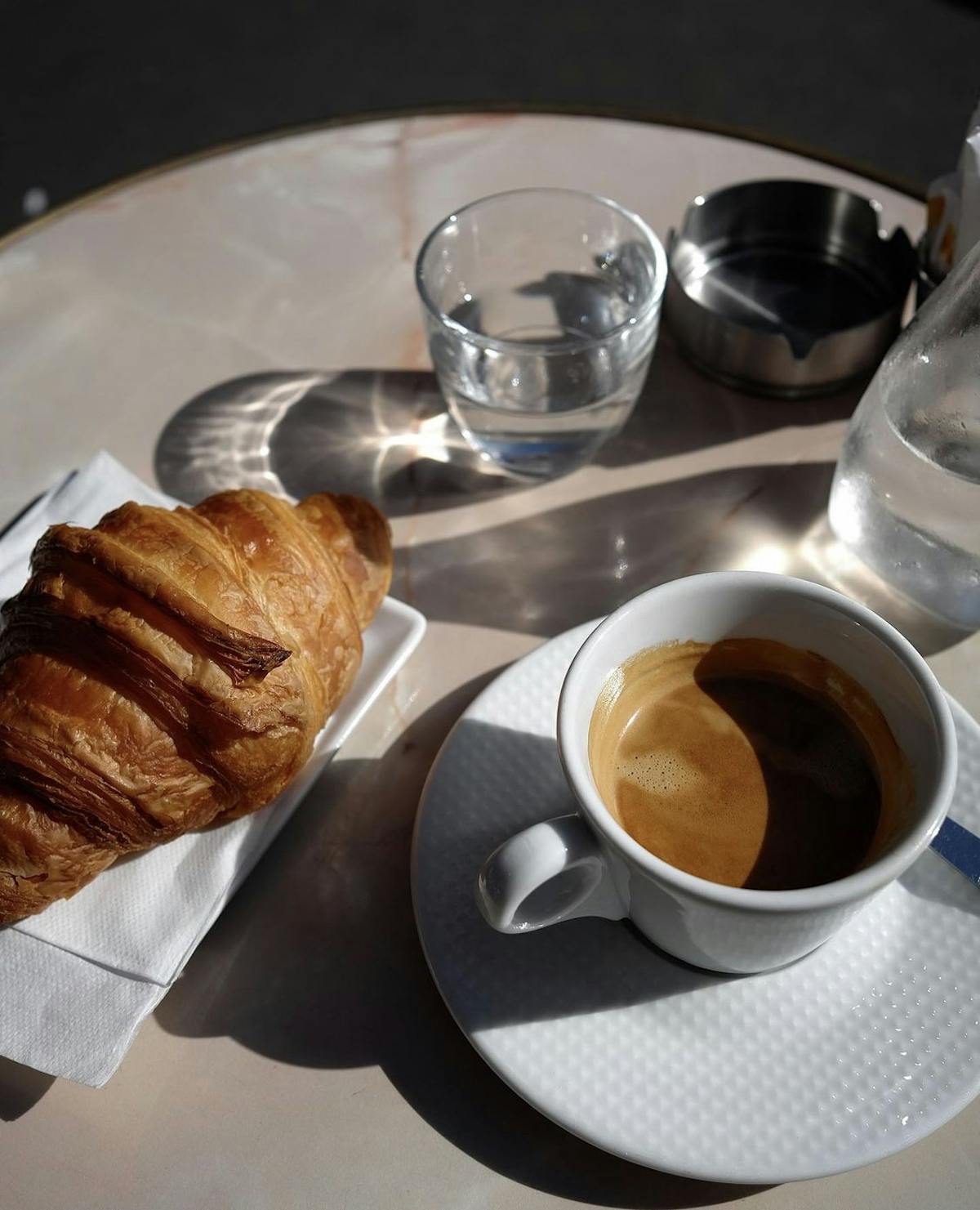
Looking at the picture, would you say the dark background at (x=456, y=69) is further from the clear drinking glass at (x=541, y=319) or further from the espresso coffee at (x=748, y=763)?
the espresso coffee at (x=748, y=763)

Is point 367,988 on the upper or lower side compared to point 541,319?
lower

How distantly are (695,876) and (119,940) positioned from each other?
360mm

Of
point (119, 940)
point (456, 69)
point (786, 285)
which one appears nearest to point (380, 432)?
point (786, 285)

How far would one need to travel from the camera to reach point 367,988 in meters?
0.74

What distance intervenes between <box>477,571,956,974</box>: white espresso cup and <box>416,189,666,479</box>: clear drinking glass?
0.98ft

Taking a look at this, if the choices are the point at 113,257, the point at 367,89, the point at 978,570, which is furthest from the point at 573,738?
the point at 367,89

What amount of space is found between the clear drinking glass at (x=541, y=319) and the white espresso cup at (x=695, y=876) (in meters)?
0.30

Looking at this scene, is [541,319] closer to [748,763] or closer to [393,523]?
[393,523]

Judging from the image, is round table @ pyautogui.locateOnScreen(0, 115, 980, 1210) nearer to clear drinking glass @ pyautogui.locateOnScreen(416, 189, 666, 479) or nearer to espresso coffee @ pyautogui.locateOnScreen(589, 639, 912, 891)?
clear drinking glass @ pyautogui.locateOnScreen(416, 189, 666, 479)

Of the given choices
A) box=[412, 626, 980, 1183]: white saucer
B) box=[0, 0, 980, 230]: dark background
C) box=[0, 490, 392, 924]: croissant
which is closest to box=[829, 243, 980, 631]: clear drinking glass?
box=[412, 626, 980, 1183]: white saucer

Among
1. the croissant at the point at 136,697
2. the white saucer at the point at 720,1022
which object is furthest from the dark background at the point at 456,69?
the white saucer at the point at 720,1022

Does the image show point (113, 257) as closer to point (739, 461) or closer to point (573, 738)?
point (739, 461)

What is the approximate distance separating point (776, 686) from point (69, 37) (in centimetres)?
248

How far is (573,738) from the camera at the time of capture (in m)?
0.63
